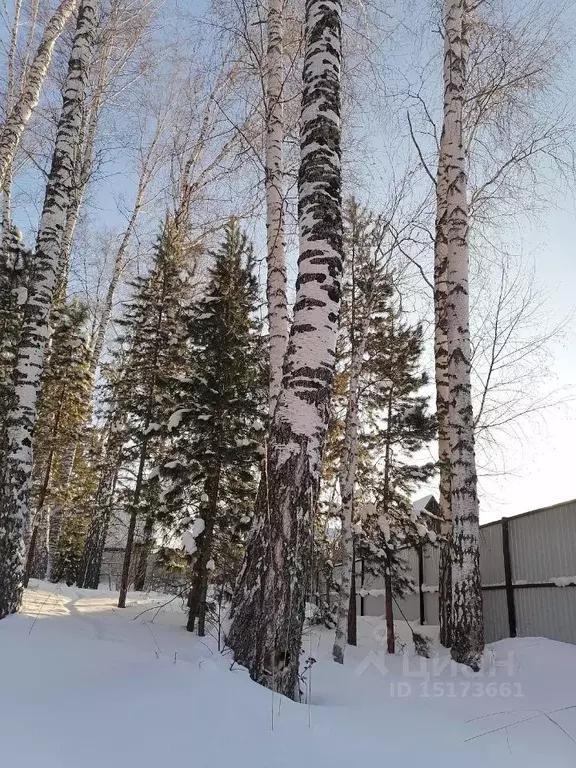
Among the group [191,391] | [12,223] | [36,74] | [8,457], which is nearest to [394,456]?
[191,391]

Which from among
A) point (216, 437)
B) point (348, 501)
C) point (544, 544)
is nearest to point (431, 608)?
point (544, 544)

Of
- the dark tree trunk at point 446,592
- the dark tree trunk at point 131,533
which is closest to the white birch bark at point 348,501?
the dark tree trunk at point 446,592

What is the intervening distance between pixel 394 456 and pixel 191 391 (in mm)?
4911

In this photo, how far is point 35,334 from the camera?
21.5 feet

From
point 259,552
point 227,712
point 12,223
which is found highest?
point 12,223

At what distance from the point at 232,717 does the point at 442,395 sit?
7044 millimetres

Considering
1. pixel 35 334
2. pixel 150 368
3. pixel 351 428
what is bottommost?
pixel 351 428

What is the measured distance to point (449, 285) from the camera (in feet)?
23.0

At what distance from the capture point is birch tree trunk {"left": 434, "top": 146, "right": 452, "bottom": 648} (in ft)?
25.0

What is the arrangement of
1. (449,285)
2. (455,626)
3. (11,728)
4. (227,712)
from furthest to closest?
1. (449,285)
2. (455,626)
3. (227,712)
4. (11,728)

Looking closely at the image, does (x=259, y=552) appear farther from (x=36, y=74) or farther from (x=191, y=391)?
(x=36, y=74)

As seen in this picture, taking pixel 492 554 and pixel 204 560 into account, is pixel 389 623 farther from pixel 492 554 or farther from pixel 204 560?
pixel 204 560

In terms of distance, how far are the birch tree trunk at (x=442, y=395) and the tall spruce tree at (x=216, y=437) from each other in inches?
128

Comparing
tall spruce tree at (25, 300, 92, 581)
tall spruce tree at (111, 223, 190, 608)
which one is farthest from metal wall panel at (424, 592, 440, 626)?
tall spruce tree at (25, 300, 92, 581)
